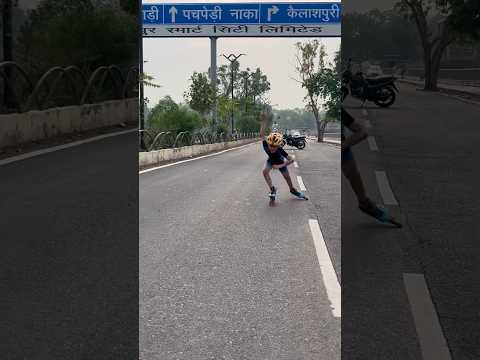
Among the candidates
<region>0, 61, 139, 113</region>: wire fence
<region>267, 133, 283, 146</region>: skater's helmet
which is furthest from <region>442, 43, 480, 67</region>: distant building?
<region>0, 61, 139, 113</region>: wire fence

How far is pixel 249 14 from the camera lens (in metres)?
3.28

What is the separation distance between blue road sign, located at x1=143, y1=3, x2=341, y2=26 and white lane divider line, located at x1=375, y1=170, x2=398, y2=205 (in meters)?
0.88

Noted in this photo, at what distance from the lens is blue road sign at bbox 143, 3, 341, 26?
3.11 m

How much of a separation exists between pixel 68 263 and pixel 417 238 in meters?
4.31

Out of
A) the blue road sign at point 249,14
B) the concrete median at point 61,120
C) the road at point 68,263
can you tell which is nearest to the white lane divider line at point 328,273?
the road at point 68,263

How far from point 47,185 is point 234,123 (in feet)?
24.0

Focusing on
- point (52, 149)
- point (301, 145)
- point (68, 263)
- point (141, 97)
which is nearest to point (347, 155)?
point (301, 145)

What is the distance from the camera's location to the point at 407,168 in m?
2.63

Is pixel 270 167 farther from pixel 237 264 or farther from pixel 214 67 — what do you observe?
pixel 237 264

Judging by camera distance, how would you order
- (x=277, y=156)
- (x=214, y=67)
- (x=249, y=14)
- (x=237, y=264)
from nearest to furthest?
(x=277, y=156), (x=249, y=14), (x=214, y=67), (x=237, y=264)

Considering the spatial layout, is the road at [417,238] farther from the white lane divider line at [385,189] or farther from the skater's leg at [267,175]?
the skater's leg at [267,175]

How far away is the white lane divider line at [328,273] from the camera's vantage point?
135 inches

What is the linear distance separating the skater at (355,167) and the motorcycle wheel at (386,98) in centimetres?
17

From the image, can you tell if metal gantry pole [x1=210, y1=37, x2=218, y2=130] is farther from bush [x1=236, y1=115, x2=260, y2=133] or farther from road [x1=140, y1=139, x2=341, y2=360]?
road [x1=140, y1=139, x2=341, y2=360]
